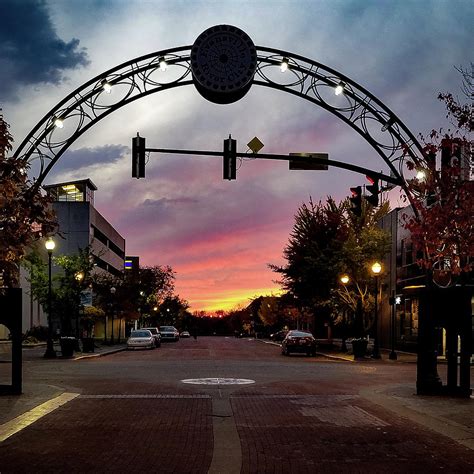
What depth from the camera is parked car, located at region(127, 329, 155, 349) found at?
48.9 metres

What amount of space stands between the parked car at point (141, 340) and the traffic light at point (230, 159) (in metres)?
32.8

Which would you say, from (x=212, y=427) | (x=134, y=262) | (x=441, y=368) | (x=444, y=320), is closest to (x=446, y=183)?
(x=444, y=320)

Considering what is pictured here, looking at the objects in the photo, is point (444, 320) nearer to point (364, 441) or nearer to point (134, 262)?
point (364, 441)

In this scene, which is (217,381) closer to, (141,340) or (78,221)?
(141,340)

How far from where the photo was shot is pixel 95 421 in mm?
13039

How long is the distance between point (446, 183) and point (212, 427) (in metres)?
6.52

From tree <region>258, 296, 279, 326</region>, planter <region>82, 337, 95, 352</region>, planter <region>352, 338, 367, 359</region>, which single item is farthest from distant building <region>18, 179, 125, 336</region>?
planter <region>352, 338, 367, 359</region>

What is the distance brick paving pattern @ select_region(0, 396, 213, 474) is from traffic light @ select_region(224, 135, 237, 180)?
18.8 feet

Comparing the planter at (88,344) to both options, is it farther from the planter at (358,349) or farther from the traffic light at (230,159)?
the traffic light at (230,159)

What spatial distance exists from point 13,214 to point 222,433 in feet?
17.9

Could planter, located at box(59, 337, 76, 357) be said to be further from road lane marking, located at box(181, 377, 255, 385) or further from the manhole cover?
the manhole cover

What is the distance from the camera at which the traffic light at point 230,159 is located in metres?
17.8

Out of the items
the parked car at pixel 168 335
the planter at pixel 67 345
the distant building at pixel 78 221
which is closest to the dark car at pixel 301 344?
the planter at pixel 67 345

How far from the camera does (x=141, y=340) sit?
4891 centimetres
